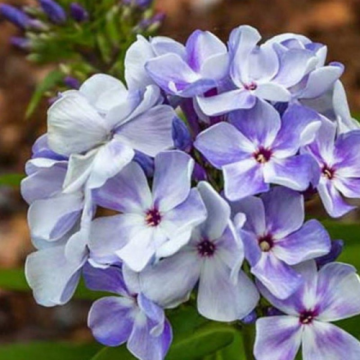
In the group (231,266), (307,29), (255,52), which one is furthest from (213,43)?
(307,29)

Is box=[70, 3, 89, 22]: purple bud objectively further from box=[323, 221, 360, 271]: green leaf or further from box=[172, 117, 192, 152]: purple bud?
Result: box=[172, 117, 192, 152]: purple bud

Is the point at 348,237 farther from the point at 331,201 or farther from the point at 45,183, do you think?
the point at 45,183

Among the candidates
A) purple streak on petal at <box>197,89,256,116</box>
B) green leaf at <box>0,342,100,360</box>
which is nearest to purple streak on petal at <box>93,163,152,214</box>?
purple streak on petal at <box>197,89,256,116</box>

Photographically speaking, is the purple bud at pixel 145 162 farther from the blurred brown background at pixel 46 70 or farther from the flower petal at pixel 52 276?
the blurred brown background at pixel 46 70

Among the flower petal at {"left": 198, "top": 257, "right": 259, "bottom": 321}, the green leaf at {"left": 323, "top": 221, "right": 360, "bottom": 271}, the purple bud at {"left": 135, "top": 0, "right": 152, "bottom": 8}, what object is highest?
the flower petal at {"left": 198, "top": 257, "right": 259, "bottom": 321}

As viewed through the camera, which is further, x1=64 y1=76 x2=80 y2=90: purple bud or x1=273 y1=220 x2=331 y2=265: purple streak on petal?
x1=64 y1=76 x2=80 y2=90: purple bud

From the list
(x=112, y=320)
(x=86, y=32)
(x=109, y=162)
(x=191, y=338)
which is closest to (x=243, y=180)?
(x=109, y=162)

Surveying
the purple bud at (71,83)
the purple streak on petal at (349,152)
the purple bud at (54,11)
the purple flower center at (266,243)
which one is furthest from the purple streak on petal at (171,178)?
the purple bud at (54,11)
